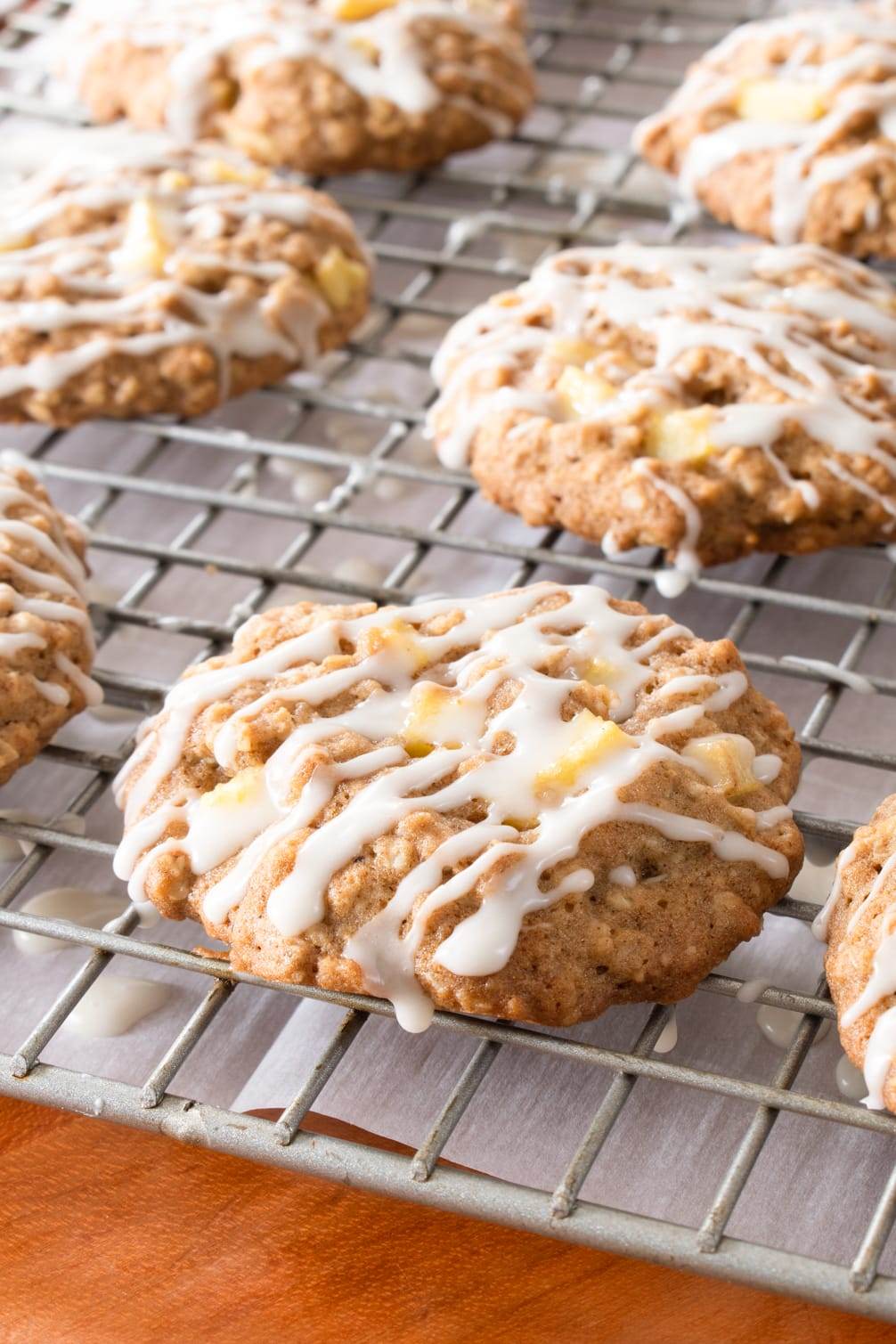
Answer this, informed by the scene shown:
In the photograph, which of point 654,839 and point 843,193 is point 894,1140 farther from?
point 843,193

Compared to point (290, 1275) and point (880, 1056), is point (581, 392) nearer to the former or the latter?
A: point (880, 1056)

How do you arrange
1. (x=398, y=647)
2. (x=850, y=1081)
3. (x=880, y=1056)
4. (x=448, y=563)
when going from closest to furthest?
1. (x=880, y=1056)
2. (x=850, y=1081)
3. (x=398, y=647)
4. (x=448, y=563)

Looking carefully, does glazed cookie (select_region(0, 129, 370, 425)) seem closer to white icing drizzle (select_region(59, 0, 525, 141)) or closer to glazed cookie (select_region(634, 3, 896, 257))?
white icing drizzle (select_region(59, 0, 525, 141))

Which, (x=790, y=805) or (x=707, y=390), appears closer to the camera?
(x=790, y=805)

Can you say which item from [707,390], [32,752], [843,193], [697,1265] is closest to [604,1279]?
[697,1265]

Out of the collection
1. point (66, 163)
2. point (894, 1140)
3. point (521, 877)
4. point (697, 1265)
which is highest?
point (66, 163)

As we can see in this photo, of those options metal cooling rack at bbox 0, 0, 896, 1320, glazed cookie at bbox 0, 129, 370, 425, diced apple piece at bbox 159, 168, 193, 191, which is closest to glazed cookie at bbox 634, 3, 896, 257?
metal cooling rack at bbox 0, 0, 896, 1320

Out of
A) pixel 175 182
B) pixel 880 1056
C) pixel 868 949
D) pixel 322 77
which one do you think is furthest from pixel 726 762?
pixel 322 77
